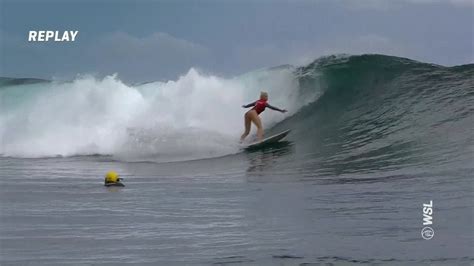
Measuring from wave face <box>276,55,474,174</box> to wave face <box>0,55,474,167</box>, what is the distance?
3 cm

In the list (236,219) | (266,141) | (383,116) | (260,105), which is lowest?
(236,219)

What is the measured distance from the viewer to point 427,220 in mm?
8484

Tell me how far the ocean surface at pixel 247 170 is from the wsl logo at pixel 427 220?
63 millimetres

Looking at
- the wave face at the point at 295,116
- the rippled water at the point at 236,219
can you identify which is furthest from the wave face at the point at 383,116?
the rippled water at the point at 236,219

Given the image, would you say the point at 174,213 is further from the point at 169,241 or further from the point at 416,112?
the point at 416,112

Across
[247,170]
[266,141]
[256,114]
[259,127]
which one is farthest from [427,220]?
[256,114]

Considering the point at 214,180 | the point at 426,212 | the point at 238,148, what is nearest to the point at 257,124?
the point at 238,148

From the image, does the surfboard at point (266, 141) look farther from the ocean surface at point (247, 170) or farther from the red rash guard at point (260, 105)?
the red rash guard at point (260, 105)

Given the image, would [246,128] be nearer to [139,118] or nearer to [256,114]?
[256,114]

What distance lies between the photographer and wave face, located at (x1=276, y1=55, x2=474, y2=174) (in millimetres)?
13773

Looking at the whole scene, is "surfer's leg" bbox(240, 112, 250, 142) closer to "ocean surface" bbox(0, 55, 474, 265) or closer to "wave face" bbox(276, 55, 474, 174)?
"ocean surface" bbox(0, 55, 474, 265)

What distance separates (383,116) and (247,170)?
15.2 feet

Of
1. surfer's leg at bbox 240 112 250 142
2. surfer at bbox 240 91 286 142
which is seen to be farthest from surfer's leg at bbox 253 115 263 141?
surfer's leg at bbox 240 112 250 142

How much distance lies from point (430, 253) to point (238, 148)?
363 inches
